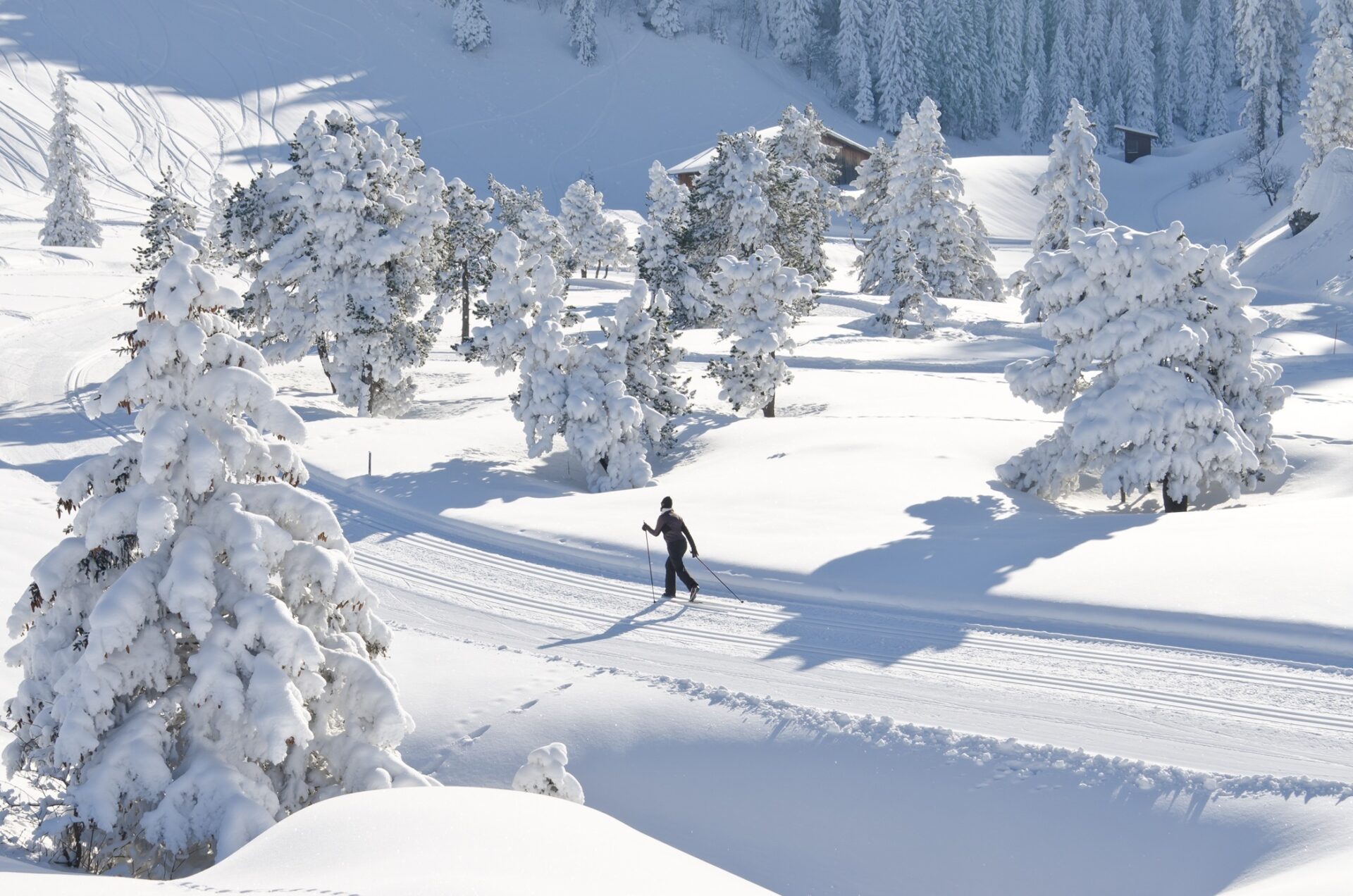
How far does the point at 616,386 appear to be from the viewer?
23688 millimetres

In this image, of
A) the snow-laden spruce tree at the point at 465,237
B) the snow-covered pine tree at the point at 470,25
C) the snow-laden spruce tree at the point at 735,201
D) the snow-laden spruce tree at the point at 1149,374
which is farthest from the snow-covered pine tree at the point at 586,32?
the snow-laden spruce tree at the point at 1149,374

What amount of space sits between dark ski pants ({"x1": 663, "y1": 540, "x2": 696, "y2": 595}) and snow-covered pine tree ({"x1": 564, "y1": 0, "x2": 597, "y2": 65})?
11410cm

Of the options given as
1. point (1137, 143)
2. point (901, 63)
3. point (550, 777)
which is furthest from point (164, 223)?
point (901, 63)

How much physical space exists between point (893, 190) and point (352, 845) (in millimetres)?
50947

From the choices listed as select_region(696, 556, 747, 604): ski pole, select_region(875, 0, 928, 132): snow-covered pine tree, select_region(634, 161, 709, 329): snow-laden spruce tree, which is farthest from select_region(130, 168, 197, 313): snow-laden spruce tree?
select_region(875, 0, 928, 132): snow-covered pine tree

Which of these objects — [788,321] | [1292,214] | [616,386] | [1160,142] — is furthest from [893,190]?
[1160,142]

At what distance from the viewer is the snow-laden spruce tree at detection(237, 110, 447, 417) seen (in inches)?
1137

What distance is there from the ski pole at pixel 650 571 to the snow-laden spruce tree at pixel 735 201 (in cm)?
2305

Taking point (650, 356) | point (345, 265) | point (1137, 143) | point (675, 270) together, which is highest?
point (1137, 143)

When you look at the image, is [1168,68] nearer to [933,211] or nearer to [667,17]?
[667,17]

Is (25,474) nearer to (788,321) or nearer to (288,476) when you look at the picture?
(288,476)

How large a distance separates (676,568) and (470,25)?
4495 inches

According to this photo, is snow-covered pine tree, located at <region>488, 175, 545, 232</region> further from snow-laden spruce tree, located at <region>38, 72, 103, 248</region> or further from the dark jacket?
the dark jacket

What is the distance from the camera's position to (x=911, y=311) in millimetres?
46719
